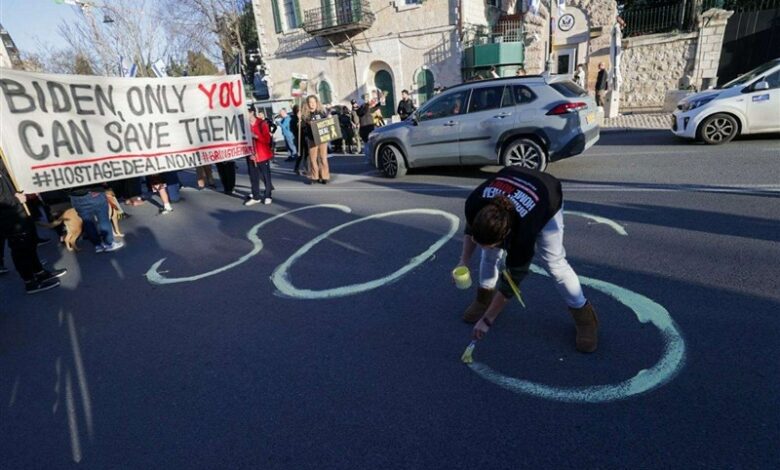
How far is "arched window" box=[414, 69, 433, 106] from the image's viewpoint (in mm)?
19844

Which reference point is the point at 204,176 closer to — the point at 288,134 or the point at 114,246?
the point at 288,134

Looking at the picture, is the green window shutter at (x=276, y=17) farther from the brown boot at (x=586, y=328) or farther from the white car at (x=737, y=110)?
the brown boot at (x=586, y=328)

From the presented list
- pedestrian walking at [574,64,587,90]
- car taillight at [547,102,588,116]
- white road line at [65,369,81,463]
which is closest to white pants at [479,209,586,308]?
white road line at [65,369,81,463]

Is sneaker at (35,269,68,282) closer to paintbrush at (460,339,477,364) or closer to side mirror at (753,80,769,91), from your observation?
paintbrush at (460,339,477,364)

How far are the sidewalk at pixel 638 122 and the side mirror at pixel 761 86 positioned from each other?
143 inches

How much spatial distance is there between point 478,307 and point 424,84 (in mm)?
18552

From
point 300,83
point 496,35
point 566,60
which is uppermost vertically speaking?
point 496,35

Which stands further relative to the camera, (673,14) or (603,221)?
(673,14)

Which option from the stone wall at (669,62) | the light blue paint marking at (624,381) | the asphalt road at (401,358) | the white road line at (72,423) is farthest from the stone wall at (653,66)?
the white road line at (72,423)

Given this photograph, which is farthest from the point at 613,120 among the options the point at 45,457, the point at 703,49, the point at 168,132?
the point at 45,457

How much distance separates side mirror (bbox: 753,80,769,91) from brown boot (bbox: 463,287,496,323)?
28.5 ft

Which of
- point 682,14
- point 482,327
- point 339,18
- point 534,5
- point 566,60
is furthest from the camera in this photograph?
point 339,18

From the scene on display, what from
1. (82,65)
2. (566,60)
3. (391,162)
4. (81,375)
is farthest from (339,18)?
(81,375)

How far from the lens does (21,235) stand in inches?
179
